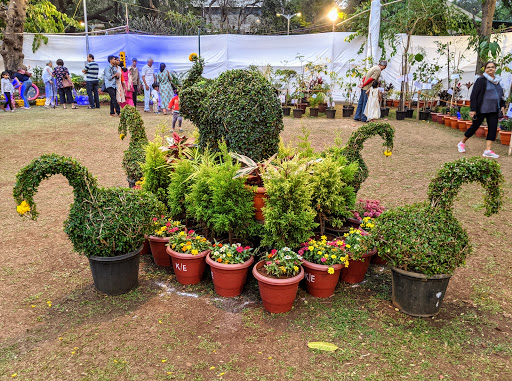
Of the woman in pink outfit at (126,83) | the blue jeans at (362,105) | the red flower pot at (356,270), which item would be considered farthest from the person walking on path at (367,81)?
the red flower pot at (356,270)

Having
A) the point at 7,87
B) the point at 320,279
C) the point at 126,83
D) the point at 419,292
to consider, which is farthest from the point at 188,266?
the point at 7,87

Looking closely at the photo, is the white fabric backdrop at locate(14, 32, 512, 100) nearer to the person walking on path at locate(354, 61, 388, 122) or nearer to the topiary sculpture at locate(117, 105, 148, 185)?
the person walking on path at locate(354, 61, 388, 122)

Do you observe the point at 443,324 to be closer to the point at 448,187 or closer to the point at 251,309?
the point at 448,187

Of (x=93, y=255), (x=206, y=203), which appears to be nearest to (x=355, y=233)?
(x=206, y=203)

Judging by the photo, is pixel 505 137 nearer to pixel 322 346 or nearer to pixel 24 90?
pixel 322 346

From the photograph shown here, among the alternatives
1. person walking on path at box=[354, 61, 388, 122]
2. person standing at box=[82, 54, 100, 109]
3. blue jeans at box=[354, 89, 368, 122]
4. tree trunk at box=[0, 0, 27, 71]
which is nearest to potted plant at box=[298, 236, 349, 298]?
person walking on path at box=[354, 61, 388, 122]

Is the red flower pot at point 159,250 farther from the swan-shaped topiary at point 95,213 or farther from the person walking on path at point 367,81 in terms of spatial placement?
the person walking on path at point 367,81

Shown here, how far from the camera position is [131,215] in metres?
3.40

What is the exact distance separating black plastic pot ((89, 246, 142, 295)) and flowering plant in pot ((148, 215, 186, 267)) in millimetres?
445

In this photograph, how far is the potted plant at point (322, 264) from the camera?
3.42 metres

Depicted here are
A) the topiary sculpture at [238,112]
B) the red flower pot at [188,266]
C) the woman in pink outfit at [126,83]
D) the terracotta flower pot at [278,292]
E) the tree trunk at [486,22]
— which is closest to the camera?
the terracotta flower pot at [278,292]

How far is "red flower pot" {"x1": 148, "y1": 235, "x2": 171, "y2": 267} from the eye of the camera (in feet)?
12.9

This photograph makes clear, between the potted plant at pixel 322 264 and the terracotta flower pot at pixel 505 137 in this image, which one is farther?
the terracotta flower pot at pixel 505 137

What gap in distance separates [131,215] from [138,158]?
196cm
